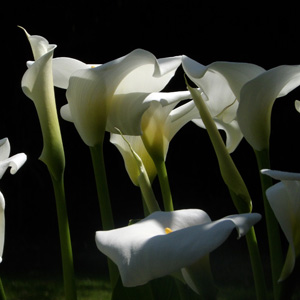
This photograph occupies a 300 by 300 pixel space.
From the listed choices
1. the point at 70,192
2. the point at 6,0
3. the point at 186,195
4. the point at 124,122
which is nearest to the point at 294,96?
the point at 186,195

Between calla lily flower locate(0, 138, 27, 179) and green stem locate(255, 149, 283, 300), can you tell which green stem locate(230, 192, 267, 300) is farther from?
calla lily flower locate(0, 138, 27, 179)

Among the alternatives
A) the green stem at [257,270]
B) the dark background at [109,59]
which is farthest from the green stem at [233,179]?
the dark background at [109,59]

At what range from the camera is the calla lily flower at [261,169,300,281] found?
380 millimetres

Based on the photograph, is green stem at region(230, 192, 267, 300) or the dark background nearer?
green stem at region(230, 192, 267, 300)

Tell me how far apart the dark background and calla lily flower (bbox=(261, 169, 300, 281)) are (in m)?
2.62

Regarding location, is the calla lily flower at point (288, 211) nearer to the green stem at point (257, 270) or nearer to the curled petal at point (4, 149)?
the green stem at point (257, 270)

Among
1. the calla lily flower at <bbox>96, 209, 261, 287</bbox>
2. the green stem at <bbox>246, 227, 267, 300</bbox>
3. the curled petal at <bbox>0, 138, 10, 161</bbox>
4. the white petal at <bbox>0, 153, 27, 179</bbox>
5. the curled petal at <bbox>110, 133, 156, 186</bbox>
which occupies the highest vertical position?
the calla lily flower at <bbox>96, 209, 261, 287</bbox>

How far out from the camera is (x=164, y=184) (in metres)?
0.51

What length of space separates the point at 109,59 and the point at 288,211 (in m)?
2.97

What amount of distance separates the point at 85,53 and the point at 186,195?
0.92m

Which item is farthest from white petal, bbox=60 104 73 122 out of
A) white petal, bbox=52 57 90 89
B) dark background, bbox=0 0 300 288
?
dark background, bbox=0 0 300 288

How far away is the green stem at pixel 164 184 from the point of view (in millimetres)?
503

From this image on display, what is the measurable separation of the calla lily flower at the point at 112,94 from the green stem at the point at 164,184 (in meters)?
0.04

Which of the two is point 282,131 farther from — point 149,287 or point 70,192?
point 149,287
